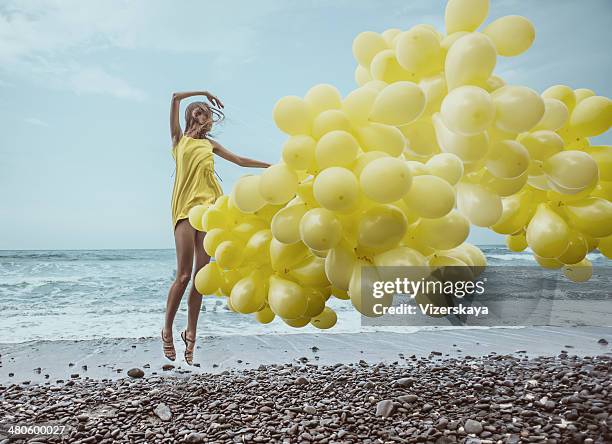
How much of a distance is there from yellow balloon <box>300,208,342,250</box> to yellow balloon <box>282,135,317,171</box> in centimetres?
4

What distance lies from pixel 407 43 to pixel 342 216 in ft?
0.42

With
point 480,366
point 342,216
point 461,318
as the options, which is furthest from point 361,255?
point 480,366

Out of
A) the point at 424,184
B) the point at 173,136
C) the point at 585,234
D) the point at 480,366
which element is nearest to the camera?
the point at 424,184

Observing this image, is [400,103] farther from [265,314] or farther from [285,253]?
[265,314]

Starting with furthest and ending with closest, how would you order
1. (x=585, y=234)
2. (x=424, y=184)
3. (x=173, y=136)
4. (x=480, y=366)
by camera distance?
(x=480, y=366) → (x=173, y=136) → (x=585, y=234) → (x=424, y=184)

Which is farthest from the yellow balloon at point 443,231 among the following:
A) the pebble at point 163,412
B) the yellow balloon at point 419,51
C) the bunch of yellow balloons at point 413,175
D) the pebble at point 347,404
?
the pebble at point 163,412

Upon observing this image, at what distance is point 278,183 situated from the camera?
13.3 inches

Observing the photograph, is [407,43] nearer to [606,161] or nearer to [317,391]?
[606,161]

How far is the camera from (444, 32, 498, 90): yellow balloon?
1.05ft

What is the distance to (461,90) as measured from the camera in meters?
→ 0.32

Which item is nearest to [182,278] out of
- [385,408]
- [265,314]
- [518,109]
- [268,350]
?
[385,408]

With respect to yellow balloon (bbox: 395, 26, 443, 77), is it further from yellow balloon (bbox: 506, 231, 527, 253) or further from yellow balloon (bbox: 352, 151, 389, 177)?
yellow balloon (bbox: 506, 231, 527, 253)

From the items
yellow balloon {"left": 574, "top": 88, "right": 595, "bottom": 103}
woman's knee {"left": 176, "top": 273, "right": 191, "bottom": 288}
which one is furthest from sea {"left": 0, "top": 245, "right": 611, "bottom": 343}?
yellow balloon {"left": 574, "top": 88, "right": 595, "bottom": 103}

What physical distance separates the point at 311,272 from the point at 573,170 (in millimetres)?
191
